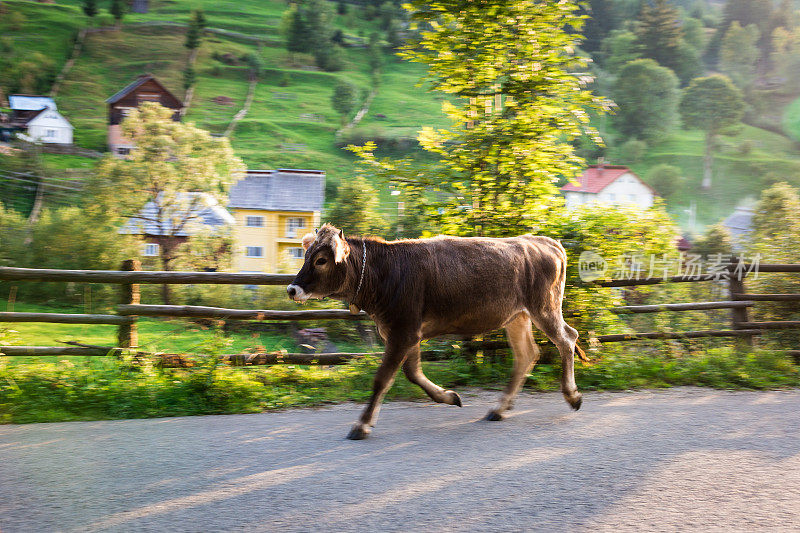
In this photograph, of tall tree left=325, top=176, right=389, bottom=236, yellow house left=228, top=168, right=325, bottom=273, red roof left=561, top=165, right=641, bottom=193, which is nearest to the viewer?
tall tree left=325, top=176, right=389, bottom=236

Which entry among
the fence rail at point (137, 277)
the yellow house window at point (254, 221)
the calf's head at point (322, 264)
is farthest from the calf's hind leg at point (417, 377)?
the yellow house window at point (254, 221)

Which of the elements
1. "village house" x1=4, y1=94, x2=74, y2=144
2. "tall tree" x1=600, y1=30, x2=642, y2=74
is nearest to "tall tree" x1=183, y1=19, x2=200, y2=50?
"village house" x1=4, y1=94, x2=74, y2=144

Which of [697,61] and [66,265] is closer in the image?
[66,265]

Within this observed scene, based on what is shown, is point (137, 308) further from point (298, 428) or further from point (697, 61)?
point (697, 61)

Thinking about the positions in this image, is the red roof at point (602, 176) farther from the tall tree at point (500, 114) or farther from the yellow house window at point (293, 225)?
the tall tree at point (500, 114)

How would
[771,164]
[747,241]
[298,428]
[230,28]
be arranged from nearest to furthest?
[298,428] < [747,241] < [771,164] < [230,28]

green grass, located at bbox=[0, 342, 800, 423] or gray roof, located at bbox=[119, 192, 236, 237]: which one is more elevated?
gray roof, located at bbox=[119, 192, 236, 237]

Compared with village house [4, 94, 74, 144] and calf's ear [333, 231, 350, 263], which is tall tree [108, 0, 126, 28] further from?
calf's ear [333, 231, 350, 263]

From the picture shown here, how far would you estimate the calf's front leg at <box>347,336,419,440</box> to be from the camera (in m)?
5.04

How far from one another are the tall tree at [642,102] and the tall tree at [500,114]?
9053cm

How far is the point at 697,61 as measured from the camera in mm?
105625

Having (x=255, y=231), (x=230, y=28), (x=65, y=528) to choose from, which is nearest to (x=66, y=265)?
(x=255, y=231)

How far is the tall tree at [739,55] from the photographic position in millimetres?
105688

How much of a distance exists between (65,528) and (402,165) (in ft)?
18.3
